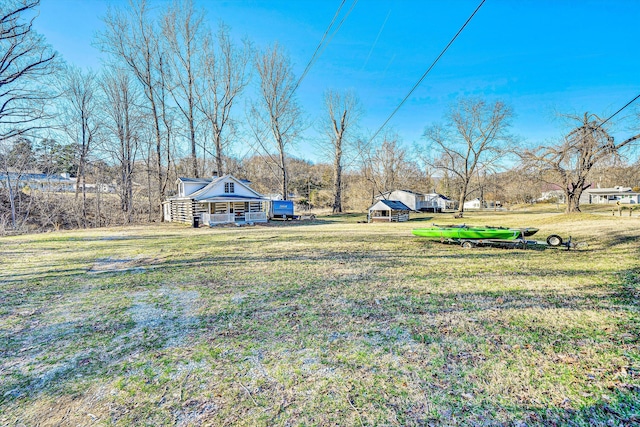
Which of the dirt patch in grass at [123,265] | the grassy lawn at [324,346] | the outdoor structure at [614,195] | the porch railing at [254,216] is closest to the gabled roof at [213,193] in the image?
the porch railing at [254,216]

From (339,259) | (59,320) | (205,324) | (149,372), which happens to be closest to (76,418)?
(149,372)

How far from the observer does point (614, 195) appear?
54.2m

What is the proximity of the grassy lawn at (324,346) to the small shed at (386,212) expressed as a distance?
752 inches

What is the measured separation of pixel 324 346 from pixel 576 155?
873 inches

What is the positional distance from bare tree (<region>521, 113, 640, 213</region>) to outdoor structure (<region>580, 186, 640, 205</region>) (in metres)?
47.3

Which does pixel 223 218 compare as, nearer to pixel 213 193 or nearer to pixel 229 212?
pixel 229 212

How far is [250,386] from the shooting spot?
2.71 m

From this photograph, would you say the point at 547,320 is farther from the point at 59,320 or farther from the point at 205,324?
the point at 59,320

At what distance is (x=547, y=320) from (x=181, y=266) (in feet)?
26.3

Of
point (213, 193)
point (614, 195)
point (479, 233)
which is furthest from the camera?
point (614, 195)

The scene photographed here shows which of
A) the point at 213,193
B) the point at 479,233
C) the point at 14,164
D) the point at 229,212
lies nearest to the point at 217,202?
the point at 213,193

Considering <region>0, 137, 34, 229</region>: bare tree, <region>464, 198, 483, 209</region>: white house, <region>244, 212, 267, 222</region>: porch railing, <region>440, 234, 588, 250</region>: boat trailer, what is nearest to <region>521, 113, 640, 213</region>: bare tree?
<region>440, 234, 588, 250</region>: boat trailer

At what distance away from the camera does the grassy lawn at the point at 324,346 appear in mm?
2391

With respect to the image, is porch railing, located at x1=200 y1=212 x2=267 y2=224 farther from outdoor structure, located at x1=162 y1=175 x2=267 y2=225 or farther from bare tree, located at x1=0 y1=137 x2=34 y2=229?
bare tree, located at x1=0 y1=137 x2=34 y2=229
